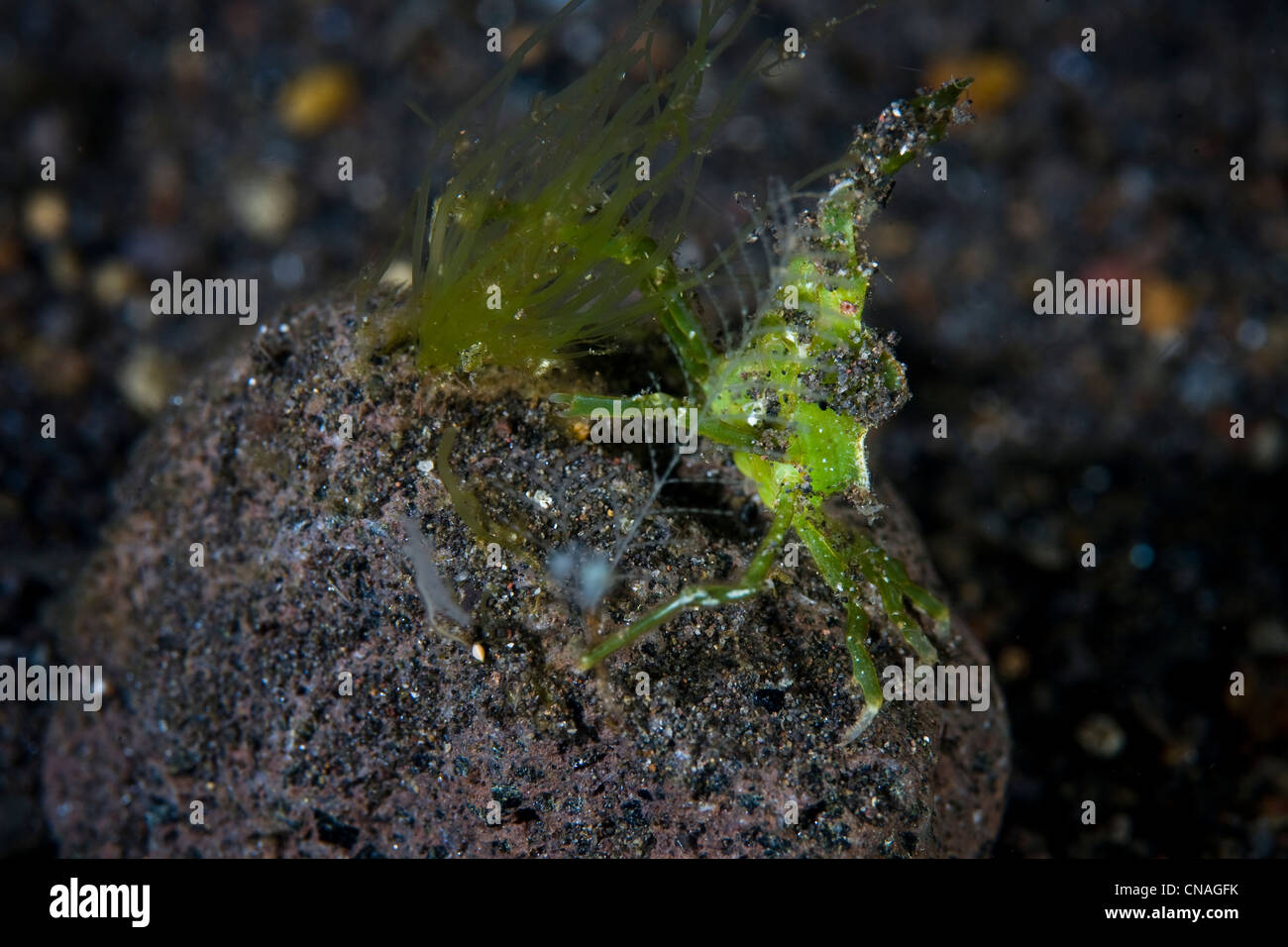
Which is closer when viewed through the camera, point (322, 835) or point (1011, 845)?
point (322, 835)

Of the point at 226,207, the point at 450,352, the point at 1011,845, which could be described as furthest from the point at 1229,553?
the point at 226,207

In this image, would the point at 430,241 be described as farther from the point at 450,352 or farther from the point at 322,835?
the point at 322,835

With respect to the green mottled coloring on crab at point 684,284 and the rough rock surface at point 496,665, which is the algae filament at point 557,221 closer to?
the green mottled coloring on crab at point 684,284

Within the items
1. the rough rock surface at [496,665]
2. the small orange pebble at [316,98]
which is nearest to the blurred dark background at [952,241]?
the small orange pebble at [316,98]

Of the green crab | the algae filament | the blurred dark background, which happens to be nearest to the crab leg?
the green crab

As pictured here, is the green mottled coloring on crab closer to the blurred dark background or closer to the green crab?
the green crab

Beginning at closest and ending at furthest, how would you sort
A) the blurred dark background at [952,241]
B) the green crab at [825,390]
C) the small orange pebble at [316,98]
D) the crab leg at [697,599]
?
1. the crab leg at [697,599]
2. the green crab at [825,390]
3. the blurred dark background at [952,241]
4. the small orange pebble at [316,98]

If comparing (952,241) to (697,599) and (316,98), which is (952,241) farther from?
(316,98)
